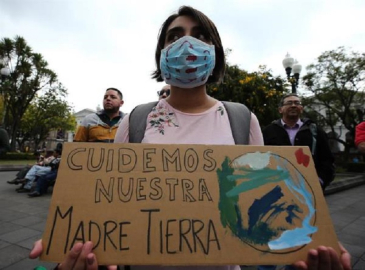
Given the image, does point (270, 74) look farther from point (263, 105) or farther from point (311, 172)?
point (311, 172)

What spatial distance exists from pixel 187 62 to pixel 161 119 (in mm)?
343

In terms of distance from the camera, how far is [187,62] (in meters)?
1.25

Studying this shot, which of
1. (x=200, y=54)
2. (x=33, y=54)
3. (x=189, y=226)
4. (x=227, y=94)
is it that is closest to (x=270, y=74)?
(x=227, y=94)

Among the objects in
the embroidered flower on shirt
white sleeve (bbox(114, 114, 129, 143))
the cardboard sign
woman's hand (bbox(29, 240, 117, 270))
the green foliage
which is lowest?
woman's hand (bbox(29, 240, 117, 270))

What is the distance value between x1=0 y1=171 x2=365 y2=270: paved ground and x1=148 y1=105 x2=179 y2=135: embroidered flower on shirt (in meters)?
2.41

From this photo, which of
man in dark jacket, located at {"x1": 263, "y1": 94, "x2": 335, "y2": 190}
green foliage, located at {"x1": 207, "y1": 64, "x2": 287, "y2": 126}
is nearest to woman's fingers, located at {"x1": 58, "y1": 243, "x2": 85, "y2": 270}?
man in dark jacket, located at {"x1": 263, "y1": 94, "x2": 335, "y2": 190}

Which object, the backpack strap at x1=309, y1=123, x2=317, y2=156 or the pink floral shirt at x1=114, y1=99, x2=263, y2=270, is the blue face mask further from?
the backpack strap at x1=309, y1=123, x2=317, y2=156

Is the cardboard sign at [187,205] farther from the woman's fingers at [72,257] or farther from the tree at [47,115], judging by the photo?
the tree at [47,115]

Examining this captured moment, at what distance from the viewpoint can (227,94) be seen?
7516mm

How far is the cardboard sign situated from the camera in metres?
0.82

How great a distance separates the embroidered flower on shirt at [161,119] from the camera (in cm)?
112

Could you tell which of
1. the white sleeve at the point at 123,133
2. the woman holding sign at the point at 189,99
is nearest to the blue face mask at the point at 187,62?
the woman holding sign at the point at 189,99

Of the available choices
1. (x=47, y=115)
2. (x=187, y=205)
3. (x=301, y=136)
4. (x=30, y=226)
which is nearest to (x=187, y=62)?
(x=187, y=205)

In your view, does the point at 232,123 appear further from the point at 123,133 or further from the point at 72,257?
the point at 72,257
